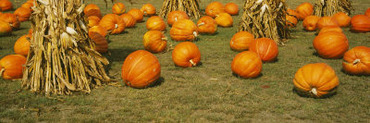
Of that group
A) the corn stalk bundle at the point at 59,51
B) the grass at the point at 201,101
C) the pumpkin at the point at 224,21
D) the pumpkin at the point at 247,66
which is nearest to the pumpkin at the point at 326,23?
the pumpkin at the point at 224,21

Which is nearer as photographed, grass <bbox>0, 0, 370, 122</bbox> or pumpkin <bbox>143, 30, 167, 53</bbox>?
grass <bbox>0, 0, 370, 122</bbox>

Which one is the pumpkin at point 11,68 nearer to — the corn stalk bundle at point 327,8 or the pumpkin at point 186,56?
the pumpkin at point 186,56

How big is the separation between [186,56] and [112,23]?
3768mm

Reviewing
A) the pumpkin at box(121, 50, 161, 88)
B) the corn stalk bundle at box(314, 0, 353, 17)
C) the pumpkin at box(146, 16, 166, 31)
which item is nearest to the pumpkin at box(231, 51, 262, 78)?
the pumpkin at box(121, 50, 161, 88)

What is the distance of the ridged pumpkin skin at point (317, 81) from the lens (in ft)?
14.4

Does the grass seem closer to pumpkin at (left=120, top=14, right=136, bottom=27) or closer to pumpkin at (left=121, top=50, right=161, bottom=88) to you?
pumpkin at (left=121, top=50, right=161, bottom=88)

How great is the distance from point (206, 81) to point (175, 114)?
4.56 feet

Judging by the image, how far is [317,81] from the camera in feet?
14.5

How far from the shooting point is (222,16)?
10.4 metres

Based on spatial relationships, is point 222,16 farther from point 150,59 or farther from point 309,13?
point 150,59

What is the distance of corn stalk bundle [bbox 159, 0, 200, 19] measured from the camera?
11859mm

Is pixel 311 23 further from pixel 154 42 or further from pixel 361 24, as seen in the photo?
pixel 154 42

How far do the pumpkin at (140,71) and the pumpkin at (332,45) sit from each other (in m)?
3.63

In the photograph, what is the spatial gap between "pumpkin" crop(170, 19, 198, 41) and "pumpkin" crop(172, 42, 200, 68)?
2039 mm
